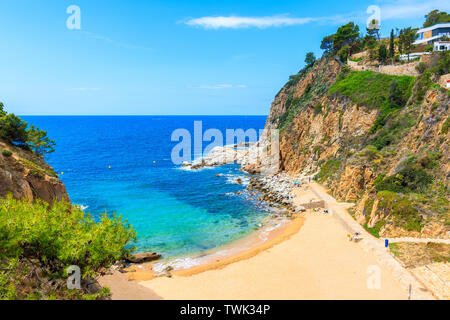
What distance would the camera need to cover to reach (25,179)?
22625 millimetres

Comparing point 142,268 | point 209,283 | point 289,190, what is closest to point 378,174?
point 289,190

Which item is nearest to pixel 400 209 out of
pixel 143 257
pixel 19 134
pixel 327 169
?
pixel 327 169

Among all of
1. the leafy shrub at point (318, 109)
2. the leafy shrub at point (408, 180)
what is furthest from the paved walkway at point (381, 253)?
the leafy shrub at point (318, 109)

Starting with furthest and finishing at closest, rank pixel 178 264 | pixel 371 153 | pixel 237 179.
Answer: pixel 237 179
pixel 371 153
pixel 178 264

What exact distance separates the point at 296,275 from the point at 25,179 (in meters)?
23.3

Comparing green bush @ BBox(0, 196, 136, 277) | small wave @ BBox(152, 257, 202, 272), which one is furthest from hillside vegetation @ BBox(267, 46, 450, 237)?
green bush @ BBox(0, 196, 136, 277)

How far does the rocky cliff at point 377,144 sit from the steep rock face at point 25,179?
1184 inches

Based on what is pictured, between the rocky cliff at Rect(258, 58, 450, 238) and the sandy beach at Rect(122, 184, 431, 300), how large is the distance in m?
4.64

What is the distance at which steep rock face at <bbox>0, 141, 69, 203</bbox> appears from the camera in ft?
64.8

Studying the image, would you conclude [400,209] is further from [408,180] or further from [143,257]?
[143,257]

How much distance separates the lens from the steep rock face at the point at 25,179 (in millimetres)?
19750

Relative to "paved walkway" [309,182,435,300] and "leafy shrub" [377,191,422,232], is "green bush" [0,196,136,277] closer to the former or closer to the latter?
"paved walkway" [309,182,435,300]
